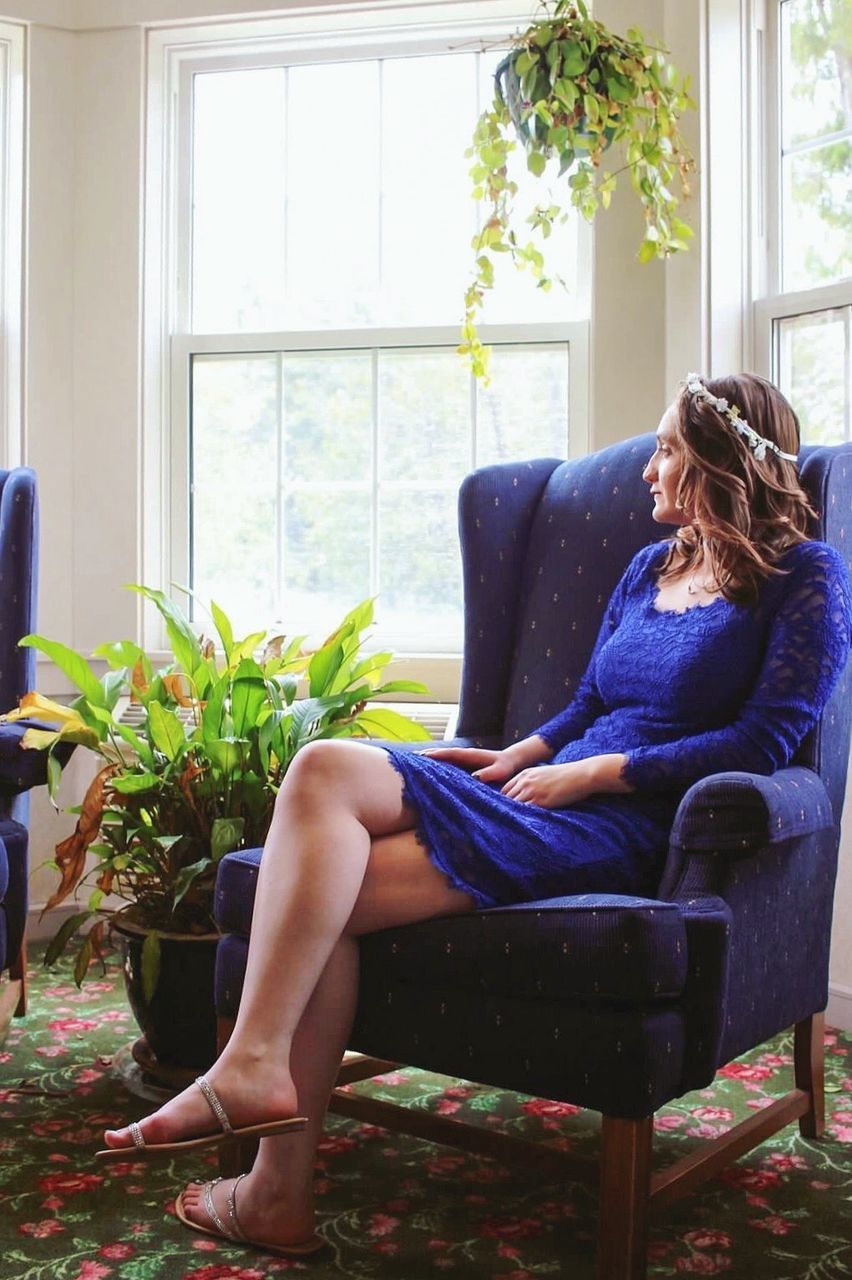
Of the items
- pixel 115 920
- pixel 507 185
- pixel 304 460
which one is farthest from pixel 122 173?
pixel 115 920

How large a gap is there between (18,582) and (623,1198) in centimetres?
177

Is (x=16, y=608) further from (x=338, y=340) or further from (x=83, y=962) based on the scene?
(x=338, y=340)

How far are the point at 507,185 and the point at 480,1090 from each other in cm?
181

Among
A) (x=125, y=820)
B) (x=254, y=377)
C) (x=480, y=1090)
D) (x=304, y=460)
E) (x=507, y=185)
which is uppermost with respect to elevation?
(x=507, y=185)

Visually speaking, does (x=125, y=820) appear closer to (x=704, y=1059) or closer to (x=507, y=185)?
(x=704, y=1059)

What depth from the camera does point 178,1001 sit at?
2.38m

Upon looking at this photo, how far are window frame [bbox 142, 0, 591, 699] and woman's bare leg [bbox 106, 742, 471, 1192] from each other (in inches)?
→ 61.3

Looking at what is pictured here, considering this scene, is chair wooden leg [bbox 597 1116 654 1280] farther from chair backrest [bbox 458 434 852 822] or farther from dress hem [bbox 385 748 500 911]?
chair backrest [bbox 458 434 852 822]

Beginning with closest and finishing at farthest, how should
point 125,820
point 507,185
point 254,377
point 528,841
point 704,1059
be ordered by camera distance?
1. point 704,1059
2. point 528,841
3. point 125,820
4. point 507,185
5. point 254,377

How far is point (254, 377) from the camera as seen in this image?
354 cm

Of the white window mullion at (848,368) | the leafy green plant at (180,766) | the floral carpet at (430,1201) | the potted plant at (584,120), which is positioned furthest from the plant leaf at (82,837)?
the white window mullion at (848,368)

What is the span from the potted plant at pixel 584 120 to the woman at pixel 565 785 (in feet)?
2.82

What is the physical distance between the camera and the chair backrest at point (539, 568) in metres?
2.40

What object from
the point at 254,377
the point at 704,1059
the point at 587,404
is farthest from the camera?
the point at 254,377
